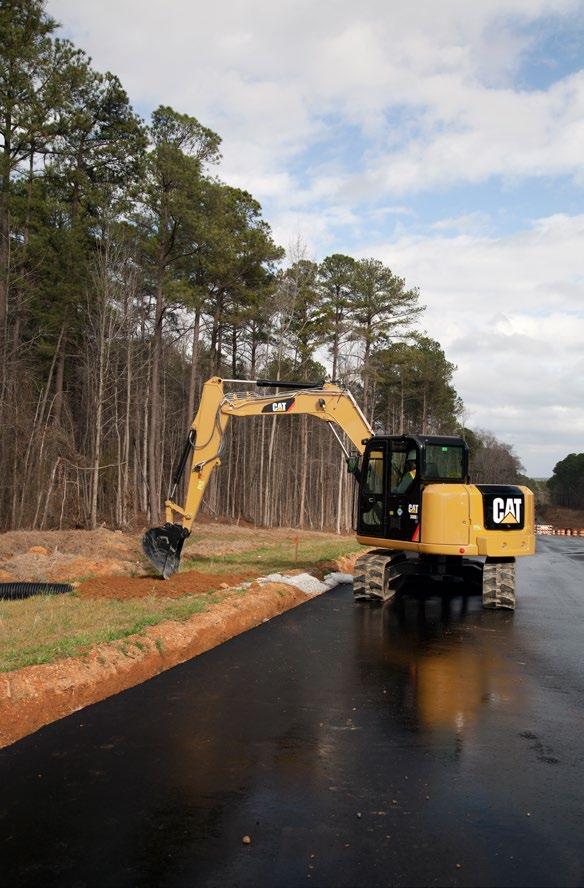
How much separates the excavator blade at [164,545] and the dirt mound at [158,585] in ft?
1.05

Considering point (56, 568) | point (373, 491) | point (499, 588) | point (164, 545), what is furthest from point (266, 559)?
point (499, 588)

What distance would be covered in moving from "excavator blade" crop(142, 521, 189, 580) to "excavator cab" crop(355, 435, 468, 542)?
3.91 meters

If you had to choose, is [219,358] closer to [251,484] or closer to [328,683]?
[251,484]

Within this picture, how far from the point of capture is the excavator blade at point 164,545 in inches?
579

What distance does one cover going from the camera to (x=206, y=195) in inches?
1127

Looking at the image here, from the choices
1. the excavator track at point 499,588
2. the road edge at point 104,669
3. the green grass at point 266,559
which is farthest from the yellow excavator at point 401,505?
the road edge at point 104,669

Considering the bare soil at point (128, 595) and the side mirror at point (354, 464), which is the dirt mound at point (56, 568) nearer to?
the bare soil at point (128, 595)

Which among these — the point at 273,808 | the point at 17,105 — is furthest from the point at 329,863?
the point at 17,105

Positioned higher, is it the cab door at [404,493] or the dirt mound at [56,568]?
the cab door at [404,493]

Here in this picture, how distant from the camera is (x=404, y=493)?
13594 millimetres

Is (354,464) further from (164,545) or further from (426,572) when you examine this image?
(164,545)

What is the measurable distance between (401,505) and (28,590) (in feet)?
24.4

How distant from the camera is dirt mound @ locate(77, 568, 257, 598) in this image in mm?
12807

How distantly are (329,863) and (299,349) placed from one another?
38485mm
